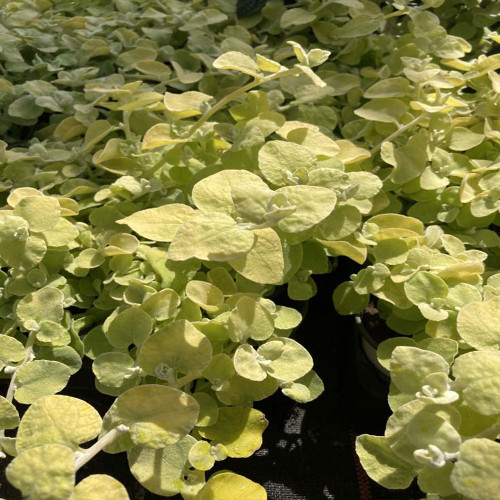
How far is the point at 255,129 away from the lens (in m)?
0.66

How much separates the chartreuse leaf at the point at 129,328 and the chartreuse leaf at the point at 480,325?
287 mm

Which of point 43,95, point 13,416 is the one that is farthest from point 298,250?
point 43,95

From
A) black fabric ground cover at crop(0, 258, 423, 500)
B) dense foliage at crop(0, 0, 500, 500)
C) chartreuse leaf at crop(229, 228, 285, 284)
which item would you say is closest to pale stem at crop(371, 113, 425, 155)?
dense foliage at crop(0, 0, 500, 500)

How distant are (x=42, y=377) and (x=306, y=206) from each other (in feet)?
0.96

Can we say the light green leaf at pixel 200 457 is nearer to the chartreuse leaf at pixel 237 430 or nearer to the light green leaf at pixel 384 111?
the chartreuse leaf at pixel 237 430

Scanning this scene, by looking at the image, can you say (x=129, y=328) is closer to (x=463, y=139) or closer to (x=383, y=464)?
(x=383, y=464)

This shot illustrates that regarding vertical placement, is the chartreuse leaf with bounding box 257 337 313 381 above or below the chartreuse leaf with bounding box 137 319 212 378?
below

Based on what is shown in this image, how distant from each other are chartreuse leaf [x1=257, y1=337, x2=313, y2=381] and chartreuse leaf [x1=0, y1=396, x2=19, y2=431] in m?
0.22

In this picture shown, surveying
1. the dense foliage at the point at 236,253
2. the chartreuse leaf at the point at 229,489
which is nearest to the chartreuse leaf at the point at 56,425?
the dense foliage at the point at 236,253

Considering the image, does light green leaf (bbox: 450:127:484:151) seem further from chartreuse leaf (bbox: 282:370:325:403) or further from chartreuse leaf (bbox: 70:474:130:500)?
chartreuse leaf (bbox: 70:474:130:500)

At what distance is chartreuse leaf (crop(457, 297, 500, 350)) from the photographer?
0.47 meters

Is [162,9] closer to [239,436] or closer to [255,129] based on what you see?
[255,129]

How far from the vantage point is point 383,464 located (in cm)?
44

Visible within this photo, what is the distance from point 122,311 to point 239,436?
171 mm
